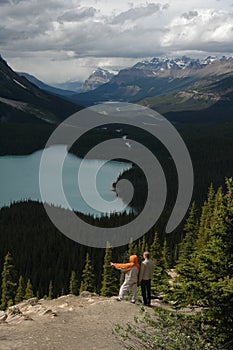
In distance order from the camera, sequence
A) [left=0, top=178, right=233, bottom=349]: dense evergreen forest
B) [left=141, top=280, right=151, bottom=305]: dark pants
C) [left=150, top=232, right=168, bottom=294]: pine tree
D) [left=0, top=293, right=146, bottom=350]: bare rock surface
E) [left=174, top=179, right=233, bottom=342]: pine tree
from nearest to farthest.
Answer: [left=174, top=179, right=233, bottom=342]: pine tree → [left=0, top=178, right=233, bottom=349]: dense evergreen forest → [left=0, top=293, right=146, bottom=350]: bare rock surface → [left=141, top=280, right=151, bottom=305]: dark pants → [left=150, top=232, right=168, bottom=294]: pine tree

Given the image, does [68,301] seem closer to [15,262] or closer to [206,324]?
[206,324]

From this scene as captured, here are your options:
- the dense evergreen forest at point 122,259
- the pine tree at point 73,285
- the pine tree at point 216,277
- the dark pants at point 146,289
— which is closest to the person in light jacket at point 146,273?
the dark pants at point 146,289

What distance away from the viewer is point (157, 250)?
56.6 m

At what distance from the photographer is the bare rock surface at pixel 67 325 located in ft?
55.9

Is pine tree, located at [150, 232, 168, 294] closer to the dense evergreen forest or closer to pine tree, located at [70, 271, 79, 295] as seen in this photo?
the dense evergreen forest

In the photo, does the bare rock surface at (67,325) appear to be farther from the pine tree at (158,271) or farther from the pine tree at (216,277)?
the pine tree at (216,277)

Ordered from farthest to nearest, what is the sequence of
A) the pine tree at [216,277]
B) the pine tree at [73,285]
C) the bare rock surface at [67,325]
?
the pine tree at [73,285] < the bare rock surface at [67,325] < the pine tree at [216,277]

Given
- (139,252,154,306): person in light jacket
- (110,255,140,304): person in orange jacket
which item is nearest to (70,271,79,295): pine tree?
(110,255,140,304): person in orange jacket

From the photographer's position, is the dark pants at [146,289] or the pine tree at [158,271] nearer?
the dark pants at [146,289]

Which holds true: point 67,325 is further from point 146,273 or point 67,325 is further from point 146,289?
point 146,289

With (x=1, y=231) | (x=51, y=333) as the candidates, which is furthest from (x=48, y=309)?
(x=1, y=231)

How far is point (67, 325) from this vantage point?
19.4 metres

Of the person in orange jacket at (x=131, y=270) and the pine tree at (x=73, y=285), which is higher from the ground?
the person in orange jacket at (x=131, y=270)

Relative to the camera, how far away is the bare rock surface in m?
17.0
